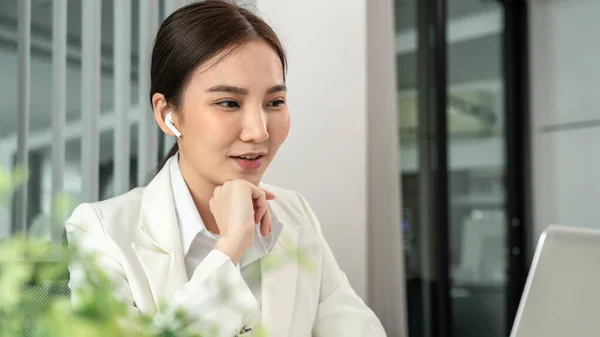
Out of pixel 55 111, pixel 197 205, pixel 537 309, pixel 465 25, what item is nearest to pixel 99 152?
pixel 55 111

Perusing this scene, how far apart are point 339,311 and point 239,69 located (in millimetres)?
634

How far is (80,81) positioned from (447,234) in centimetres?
226

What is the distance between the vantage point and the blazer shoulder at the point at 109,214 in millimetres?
1459

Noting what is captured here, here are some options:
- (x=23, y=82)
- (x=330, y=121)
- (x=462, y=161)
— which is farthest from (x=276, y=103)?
(x=462, y=161)

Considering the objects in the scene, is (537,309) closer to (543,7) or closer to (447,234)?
(447,234)

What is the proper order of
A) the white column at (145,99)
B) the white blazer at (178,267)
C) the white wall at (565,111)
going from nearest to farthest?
the white blazer at (178,267), the white column at (145,99), the white wall at (565,111)

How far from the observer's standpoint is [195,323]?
15.0 inches

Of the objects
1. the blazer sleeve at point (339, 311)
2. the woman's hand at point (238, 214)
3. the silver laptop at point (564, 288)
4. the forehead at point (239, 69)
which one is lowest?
→ the blazer sleeve at point (339, 311)

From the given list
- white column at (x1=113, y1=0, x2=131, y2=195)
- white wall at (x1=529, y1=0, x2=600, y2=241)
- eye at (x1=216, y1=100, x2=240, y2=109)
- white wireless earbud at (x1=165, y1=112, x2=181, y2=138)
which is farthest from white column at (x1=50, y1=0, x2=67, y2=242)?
white wall at (x1=529, y1=0, x2=600, y2=241)

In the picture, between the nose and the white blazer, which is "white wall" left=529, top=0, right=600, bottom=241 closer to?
the white blazer

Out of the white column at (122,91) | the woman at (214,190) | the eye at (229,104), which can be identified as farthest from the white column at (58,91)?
the eye at (229,104)

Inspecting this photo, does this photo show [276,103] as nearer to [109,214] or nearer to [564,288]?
[109,214]

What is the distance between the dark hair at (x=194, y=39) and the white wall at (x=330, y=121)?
85cm

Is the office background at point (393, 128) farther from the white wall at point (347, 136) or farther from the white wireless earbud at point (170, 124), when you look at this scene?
the white wireless earbud at point (170, 124)
